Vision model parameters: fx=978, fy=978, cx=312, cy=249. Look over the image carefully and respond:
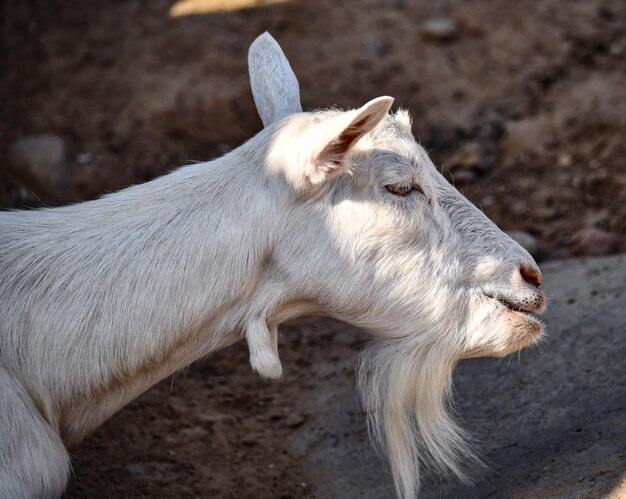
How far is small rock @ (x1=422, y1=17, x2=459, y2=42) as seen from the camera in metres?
8.02

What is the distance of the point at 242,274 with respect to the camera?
11.8 feet

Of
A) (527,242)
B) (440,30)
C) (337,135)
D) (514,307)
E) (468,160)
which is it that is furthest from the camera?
(440,30)

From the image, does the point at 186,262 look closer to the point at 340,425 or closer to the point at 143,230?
the point at 143,230

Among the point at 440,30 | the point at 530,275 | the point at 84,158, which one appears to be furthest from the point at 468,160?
the point at 530,275

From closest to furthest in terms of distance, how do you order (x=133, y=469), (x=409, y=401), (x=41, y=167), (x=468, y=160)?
(x=409, y=401) < (x=133, y=469) < (x=41, y=167) < (x=468, y=160)

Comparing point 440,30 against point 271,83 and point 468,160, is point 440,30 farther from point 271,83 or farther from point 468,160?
point 271,83

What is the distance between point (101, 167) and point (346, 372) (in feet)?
8.91

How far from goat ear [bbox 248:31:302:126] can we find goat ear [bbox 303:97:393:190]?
1.99 ft

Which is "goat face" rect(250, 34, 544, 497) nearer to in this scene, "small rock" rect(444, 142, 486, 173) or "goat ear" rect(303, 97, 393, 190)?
"goat ear" rect(303, 97, 393, 190)

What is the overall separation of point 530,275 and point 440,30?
463 cm

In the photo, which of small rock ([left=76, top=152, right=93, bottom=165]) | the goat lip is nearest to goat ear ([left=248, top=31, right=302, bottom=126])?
the goat lip

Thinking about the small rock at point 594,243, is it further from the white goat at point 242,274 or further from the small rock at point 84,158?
the small rock at point 84,158

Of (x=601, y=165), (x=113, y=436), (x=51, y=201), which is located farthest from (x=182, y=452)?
(x=601, y=165)

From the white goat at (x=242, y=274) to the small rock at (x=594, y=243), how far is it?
94.3 inches
